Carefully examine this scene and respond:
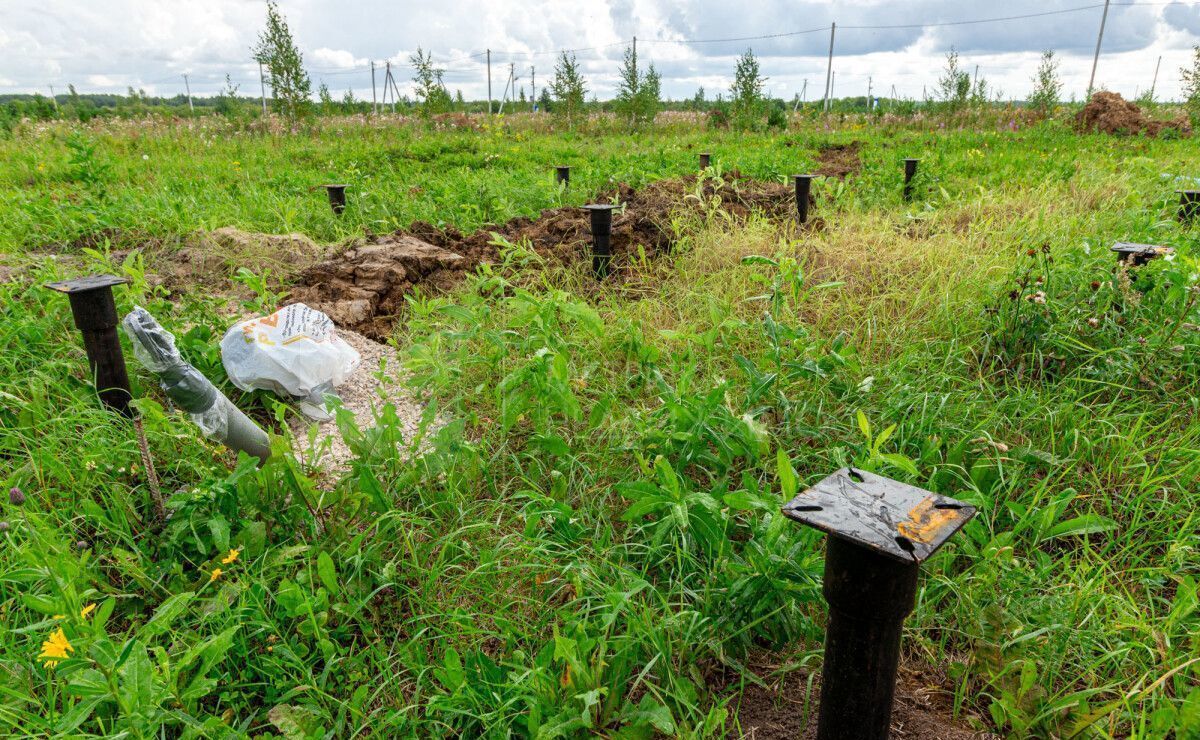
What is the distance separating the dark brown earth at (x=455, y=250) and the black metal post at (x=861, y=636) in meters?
2.80

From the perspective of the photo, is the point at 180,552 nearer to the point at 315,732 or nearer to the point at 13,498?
the point at 13,498

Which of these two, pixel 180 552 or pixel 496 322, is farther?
pixel 496 322

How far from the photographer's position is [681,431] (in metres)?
2.21

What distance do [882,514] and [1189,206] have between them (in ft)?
16.3

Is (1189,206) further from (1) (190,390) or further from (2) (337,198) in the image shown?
(2) (337,198)

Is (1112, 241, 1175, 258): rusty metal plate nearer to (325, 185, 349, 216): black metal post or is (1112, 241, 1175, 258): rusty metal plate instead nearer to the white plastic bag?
the white plastic bag

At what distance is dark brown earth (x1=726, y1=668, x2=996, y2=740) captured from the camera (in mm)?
1517

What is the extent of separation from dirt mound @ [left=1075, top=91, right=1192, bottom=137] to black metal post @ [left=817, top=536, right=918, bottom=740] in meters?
14.6

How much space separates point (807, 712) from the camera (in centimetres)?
153

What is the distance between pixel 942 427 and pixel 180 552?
7.74ft

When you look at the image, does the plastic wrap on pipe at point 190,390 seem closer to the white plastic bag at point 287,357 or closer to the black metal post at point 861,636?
the white plastic bag at point 287,357

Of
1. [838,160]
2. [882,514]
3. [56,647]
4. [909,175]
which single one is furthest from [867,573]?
[838,160]

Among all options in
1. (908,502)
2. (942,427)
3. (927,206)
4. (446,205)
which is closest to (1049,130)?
(927,206)

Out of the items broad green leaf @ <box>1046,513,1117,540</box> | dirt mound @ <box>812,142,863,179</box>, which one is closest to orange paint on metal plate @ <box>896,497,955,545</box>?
broad green leaf @ <box>1046,513,1117,540</box>
